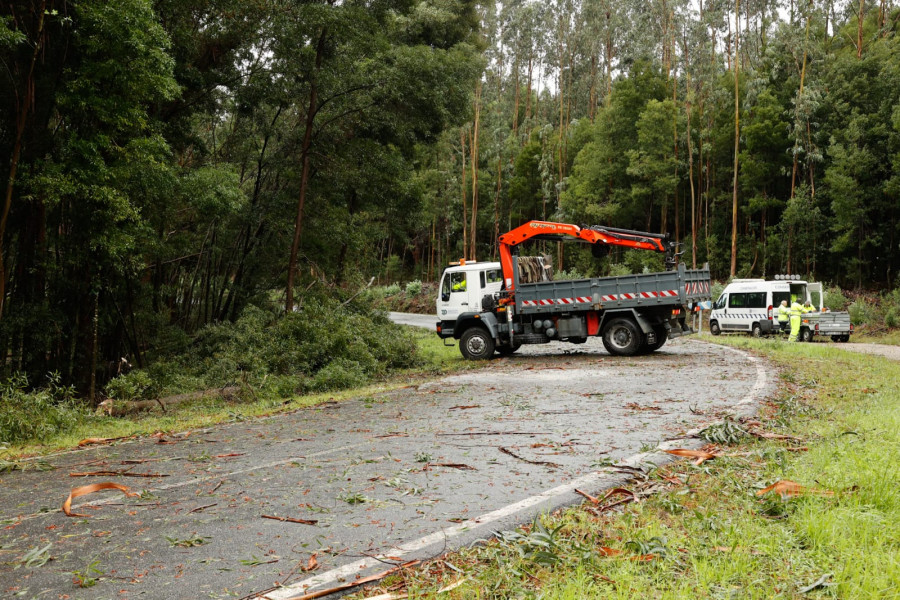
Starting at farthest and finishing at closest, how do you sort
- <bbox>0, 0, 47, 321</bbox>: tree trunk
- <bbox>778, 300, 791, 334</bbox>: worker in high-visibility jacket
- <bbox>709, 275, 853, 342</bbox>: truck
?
<bbox>709, 275, 853, 342</bbox>: truck → <bbox>778, 300, 791, 334</bbox>: worker in high-visibility jacket → <bbox>0, 0, 47, 321</bbox>: tree trunk

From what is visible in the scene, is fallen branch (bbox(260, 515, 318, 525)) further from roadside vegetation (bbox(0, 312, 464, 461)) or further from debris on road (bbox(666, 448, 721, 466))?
roadside vegetation (bbox(0, 312, 464, 461))

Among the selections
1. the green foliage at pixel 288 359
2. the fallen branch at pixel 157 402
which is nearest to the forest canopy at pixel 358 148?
the green foliage at pixel 288 359

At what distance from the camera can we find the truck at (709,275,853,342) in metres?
22.7

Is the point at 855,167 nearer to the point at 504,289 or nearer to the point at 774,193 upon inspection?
the point at 774,193

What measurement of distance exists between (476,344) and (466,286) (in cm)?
258

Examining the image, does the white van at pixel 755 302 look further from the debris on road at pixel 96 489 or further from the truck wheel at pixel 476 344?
the debris on road at pixel 96 489

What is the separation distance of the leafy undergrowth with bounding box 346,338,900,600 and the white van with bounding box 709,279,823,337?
20.5 metres

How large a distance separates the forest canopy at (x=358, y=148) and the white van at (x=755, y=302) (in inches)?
354

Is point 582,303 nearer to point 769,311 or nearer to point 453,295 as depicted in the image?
point 453,295

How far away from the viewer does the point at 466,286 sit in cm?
1930

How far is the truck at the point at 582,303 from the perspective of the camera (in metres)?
15.6

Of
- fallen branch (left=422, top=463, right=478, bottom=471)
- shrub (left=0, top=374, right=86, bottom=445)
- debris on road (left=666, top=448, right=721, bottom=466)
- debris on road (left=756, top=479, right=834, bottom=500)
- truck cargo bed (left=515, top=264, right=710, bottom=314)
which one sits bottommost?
shrub (left=0, top=374, right=86, bottom=445)

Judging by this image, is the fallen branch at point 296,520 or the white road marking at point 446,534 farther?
the fallen branch at point 296,520

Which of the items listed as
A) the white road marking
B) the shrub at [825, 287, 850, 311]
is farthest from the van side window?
the white road marking
